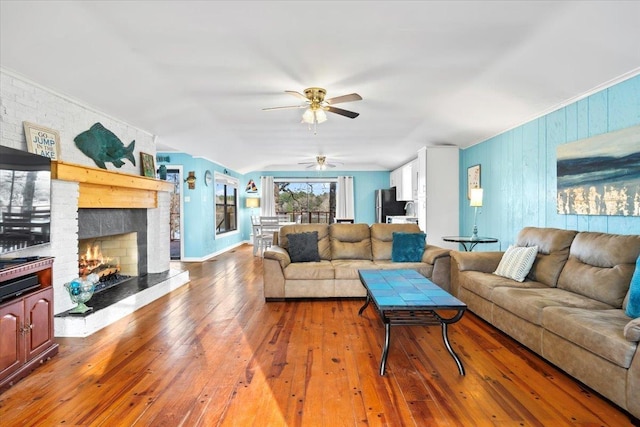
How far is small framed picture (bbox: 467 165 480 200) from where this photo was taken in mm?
5712

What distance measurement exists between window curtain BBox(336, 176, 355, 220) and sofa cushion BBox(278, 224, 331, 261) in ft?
19.8

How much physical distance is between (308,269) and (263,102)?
2.18 meters

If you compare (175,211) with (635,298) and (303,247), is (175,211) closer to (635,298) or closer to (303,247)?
(303,247)

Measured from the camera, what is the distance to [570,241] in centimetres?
318

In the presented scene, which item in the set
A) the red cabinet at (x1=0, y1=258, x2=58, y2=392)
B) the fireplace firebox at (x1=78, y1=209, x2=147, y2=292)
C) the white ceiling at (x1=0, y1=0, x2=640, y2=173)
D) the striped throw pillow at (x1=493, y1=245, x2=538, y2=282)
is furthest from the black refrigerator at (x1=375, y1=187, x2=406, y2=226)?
the red cabinet at (x1=0, y1=258, x2=58, y2=392)

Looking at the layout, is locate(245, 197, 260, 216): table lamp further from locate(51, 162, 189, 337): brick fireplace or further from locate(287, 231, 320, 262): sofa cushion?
locate(287, 231, 320, 262): sofa cushion

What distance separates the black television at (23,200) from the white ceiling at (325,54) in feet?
2.73

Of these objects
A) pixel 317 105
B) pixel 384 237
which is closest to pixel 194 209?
pixel 384 237

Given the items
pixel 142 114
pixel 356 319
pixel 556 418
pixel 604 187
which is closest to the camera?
pixel 556 418

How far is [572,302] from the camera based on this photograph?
2611 millimetres

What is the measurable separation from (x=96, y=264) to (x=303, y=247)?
8.69 ft

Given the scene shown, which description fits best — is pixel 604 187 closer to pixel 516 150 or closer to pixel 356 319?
pixel 516 150

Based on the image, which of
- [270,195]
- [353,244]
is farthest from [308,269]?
[270,195]

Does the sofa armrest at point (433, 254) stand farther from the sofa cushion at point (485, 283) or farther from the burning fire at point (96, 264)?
the burning fire at point (96, 264)
